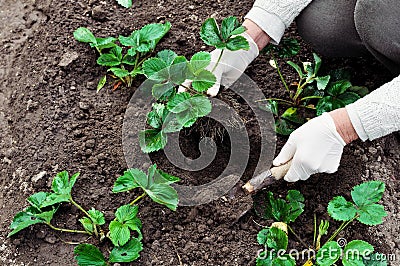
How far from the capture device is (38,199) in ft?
5.31

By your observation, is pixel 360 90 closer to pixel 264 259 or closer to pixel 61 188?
pixel 264 259

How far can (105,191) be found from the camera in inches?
66.8

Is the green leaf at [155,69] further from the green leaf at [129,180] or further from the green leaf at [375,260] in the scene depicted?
the green leaf at [375,260]

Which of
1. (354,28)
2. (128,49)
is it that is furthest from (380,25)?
(128,49)

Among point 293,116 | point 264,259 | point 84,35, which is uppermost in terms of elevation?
point 84,35

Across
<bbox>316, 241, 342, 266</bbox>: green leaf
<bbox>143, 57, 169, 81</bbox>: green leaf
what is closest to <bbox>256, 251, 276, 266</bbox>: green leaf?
<bbox>316, 241, 342, 266</bbox>: green leaf

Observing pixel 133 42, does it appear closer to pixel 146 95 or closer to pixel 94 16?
pixel 146 95

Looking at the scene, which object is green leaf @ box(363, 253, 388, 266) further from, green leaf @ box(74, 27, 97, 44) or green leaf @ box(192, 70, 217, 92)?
green leaf @ box(74, 27, 97, 44)

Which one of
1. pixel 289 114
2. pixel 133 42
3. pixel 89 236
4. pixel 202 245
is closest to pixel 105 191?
pixel 89 236

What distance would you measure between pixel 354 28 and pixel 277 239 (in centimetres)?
78

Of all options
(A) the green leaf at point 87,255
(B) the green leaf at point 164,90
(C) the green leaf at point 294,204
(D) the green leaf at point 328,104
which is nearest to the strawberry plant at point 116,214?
(A) the green leaf at point 87,255

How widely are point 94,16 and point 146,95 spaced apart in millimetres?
445
